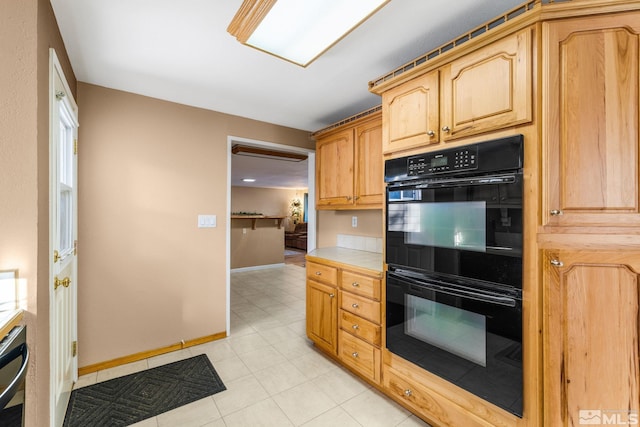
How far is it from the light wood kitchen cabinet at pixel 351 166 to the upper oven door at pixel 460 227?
1.84ft

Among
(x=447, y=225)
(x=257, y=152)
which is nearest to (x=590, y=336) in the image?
(x=447, y=225)

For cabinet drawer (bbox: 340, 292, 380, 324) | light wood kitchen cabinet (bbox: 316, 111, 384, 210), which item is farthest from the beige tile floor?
light wood kitchen cabinet (bbox: 316, 111, 384, 210)

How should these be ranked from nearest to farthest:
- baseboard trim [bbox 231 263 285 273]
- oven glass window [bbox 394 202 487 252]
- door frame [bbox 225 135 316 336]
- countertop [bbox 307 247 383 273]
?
oven glass window [bbox 394 202 487 252] → countertop [bbox 307 247 383 273] → door frame [bbox 225 135 316 336] → baseboard trim [bbox 231 263 285 273]

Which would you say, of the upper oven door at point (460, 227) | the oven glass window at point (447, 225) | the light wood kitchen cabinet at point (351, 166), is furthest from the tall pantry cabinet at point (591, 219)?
the light wood kitchen cabinet at point (351, 166)

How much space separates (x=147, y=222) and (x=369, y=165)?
2074 millimetres

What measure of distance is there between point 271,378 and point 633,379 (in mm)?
2066

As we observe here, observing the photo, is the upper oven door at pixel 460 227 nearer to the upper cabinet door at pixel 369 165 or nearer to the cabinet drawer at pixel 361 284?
the cabinet drawer at pixel 361 284

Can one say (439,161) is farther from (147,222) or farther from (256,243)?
(256,243)

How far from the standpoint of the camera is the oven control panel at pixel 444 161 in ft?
4.68

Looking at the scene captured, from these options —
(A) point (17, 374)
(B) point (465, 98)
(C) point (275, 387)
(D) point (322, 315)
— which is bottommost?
(C) point (275, 387)

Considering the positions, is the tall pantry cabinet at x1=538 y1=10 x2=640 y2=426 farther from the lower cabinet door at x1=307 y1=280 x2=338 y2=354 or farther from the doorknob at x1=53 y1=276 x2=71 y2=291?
the doorknob at x1=53 y1=276 x2=71 y2=291

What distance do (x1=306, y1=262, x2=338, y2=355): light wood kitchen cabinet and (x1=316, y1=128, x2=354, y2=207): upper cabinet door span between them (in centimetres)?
71

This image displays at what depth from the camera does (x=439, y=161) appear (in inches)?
61.8

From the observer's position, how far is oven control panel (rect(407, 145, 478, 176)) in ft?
4.68
